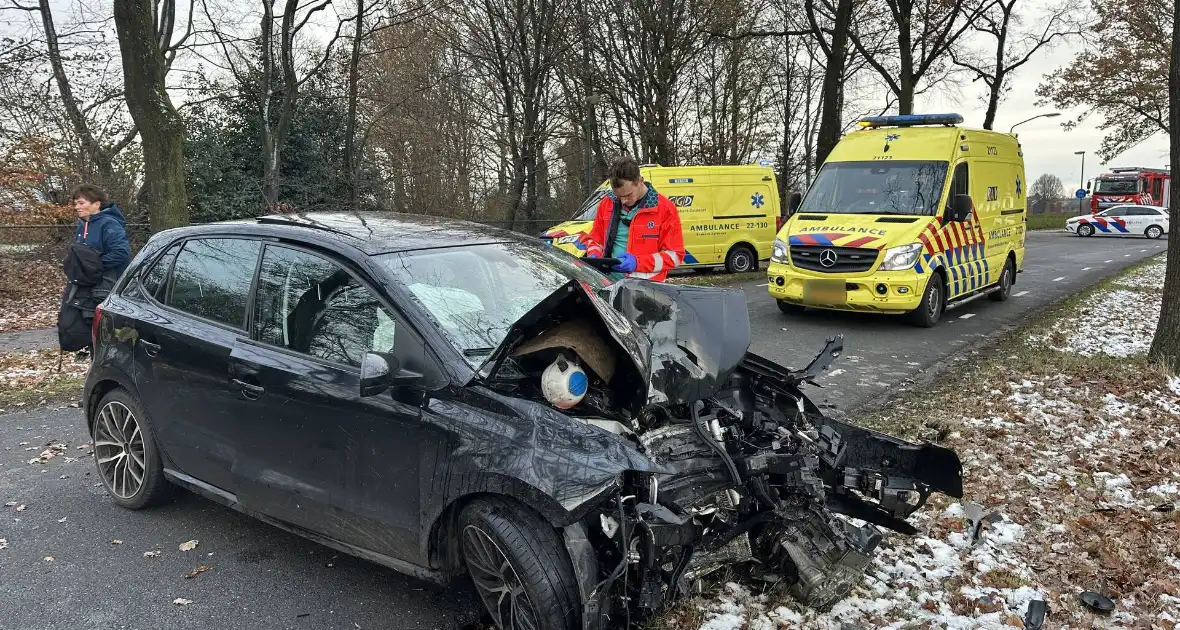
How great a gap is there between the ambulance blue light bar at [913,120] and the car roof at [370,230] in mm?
8745

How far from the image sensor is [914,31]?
76.8 ft

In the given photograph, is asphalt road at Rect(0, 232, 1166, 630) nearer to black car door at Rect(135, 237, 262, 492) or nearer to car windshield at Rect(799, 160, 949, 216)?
black car door at Rect(135, 237, 262, 492)

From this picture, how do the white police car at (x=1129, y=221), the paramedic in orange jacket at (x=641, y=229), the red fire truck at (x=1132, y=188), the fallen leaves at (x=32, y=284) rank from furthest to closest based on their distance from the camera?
the red fire truck at (x=1132, y=188) < the white police car at (x=1129, y=221) < the fallen leaves at (x=32, y=284) < the paramedic in orange jacket at (x=641, y=229)

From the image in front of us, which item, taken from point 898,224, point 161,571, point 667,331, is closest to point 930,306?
point 898,224

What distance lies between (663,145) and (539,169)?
4.37 meters

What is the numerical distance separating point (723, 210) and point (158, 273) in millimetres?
14326

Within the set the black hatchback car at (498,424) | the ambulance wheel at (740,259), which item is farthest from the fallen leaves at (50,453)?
the ambulance wheel at (740,259)

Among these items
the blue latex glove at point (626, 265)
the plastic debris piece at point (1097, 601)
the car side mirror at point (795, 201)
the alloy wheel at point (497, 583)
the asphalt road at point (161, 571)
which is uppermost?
the car side mirror at point (795, 201)

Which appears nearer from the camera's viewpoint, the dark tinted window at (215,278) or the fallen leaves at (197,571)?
the fallen leaves at (197,571)

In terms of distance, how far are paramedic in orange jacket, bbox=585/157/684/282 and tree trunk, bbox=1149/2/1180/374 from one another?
A: 4.60 m

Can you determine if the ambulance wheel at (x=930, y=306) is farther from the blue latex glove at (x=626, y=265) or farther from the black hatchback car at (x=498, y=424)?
the black hatchback car at (x=498, y=424)

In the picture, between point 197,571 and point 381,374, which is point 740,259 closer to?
point 197,571

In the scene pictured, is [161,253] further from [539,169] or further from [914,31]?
[914,31]

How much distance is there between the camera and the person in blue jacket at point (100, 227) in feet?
21.4
